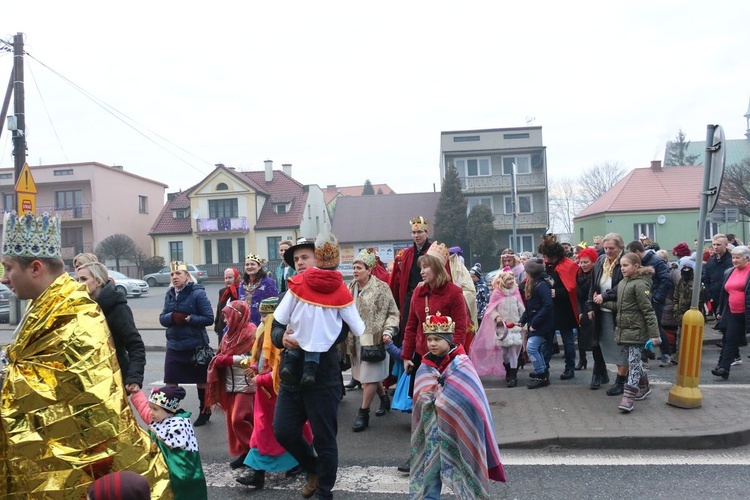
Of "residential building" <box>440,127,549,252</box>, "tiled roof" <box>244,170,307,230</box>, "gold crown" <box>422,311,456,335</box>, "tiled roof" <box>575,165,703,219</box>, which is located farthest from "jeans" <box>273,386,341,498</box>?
"tiled roof" <box>244,170,307,230</box>

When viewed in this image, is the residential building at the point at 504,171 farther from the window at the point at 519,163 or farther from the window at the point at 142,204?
the window at the point at 142,204

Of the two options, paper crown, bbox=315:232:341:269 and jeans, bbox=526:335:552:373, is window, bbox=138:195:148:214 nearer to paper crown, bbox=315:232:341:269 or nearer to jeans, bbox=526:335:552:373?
jeans, bbox=526:335:552:373

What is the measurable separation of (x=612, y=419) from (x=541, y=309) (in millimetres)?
1987

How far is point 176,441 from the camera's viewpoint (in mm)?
3457

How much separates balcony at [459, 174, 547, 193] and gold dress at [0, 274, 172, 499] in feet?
143

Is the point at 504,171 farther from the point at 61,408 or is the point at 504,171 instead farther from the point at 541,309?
the point at 61,408

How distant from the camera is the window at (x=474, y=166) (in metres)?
46.0

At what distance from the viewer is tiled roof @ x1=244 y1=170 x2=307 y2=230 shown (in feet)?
152

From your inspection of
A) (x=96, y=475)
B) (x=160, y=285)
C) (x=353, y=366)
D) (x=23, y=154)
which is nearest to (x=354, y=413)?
(x=353, y=366)

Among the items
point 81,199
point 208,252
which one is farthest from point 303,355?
point 81,199

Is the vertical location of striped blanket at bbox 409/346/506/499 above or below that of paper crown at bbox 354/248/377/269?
below

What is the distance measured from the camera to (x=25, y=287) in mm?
2938

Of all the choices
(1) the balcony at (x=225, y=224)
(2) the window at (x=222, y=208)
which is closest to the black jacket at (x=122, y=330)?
(1) the balcony at (x=225, y=224)

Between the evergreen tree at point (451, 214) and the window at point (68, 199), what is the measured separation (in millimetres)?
29074
